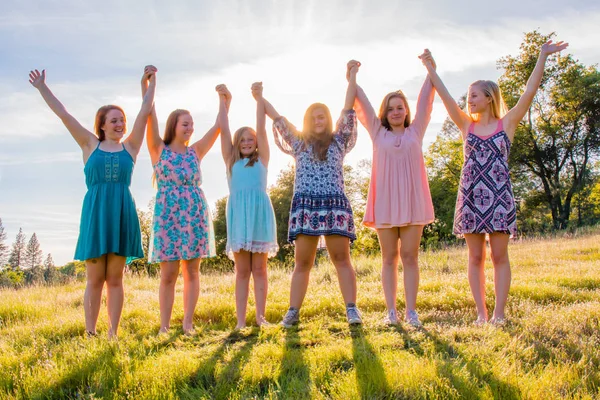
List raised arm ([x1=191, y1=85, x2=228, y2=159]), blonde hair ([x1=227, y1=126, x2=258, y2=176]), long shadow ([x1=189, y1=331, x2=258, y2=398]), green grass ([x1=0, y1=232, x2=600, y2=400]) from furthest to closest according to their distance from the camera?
1. raised arm ([x1=191, y1=85, x2=228, y2=159])
2. blonde hair ([x1=227, y1=126, x2=258, y2=176])
3. long shadow ([x1=189, y1=331, x2=258, y2=398])
4. green grass ([x1=0, y1=232, x2=600, y2=400])

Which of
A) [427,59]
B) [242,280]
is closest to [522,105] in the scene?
[427,59]

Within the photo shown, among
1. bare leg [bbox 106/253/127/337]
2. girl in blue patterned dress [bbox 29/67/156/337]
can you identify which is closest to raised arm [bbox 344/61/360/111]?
girl in blue patterned dress [bbox 29/67/156/337]

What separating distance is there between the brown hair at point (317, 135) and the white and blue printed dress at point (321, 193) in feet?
0.15

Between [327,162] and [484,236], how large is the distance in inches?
71.2

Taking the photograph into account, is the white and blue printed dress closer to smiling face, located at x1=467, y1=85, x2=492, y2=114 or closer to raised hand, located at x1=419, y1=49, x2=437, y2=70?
raised hand, located at x1=419, y1=49, x2=437, y2=70

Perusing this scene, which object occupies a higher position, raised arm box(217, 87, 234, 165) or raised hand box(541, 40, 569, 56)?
raised hand box(541, 40, 569, 56)

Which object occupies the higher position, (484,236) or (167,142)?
(167,142)

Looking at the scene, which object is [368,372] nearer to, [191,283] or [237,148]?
[191,283]

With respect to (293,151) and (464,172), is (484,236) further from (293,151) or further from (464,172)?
(293,151)

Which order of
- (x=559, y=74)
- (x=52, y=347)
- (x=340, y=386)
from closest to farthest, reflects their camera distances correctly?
(x=340, y=386) < (x=52, y=347) < (x=559, y=74)

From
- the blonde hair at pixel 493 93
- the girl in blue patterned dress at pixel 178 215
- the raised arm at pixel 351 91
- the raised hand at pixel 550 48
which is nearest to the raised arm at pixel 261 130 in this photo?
the girl in blue patterned dress at pixel 178 215

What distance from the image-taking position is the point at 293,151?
555cm

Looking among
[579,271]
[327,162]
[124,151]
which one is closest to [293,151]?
[327,162]

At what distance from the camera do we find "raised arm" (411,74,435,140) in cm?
545
